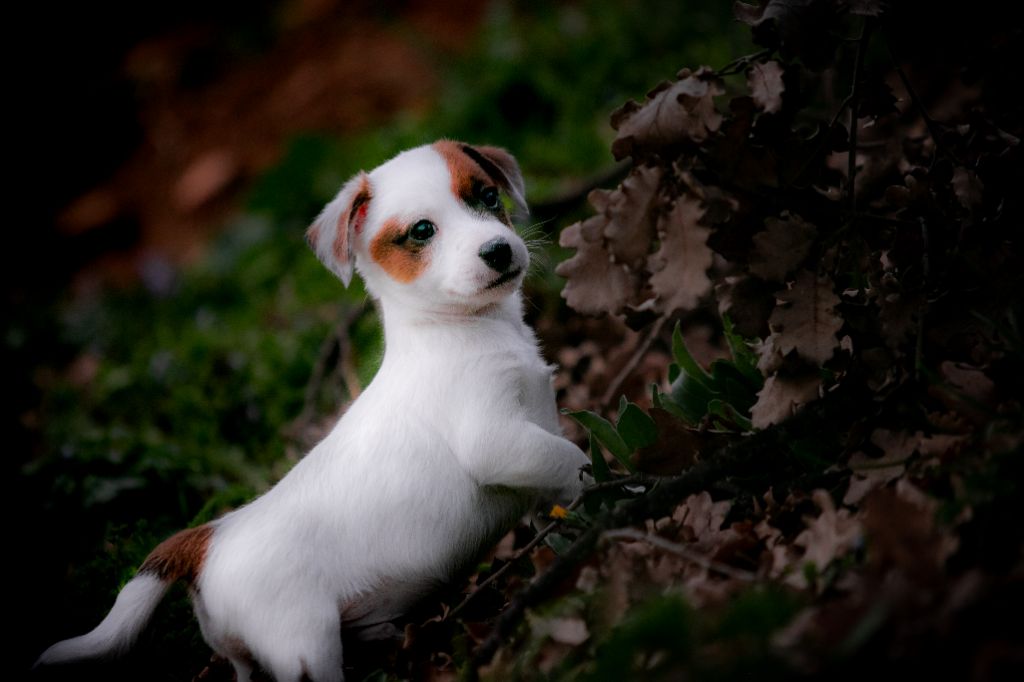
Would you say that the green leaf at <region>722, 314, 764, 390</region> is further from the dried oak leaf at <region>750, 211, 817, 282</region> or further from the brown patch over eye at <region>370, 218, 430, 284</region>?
the brown patch over eye at <region>370, 218, 430, 284</region>

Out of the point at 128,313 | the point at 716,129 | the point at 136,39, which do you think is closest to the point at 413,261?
the point at 716,129

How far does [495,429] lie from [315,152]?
211 inches

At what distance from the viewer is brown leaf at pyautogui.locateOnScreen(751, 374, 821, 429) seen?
200 centimetres

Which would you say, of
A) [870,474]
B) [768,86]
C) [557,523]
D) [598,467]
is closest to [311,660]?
[557,523]

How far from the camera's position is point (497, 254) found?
2338 mm

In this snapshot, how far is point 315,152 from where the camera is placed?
7.11 metres

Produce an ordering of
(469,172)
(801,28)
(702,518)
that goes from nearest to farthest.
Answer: (801,28) < (702,518) < (469,172)

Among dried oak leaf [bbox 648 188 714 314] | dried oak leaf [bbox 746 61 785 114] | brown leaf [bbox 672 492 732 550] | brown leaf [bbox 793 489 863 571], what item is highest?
dried oak leaf [bbox 746 61 785 114]

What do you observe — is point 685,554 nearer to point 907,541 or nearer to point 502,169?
point 907,541

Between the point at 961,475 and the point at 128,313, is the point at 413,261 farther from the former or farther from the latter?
the point at 128,313

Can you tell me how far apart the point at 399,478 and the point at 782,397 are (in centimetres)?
94

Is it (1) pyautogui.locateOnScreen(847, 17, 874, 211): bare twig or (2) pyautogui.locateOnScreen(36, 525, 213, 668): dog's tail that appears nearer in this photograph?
(1) pyautogui.locateOnScreen(847, 17, 874, 211): bare twig

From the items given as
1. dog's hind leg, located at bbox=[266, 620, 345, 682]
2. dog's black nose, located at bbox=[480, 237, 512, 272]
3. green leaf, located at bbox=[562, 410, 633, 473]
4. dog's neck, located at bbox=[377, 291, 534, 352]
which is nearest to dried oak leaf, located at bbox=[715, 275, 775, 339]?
green leaf, located at bbox=[562, 410, 633, 473]

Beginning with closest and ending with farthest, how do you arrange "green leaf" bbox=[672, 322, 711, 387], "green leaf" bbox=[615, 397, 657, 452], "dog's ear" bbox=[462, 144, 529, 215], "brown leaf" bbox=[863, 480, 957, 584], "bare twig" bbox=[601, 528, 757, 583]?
1. "brown leaf" bbox=[863, 480, 957, 584]
2. "bare twig" bbox=[601, 528, 757, 583]
3. "green leaf" bbox=[615, 397, 657, 452]
4. "green leaf" bbox=[672, 322, 711, 387]
5. "dog's ear" bbox=[462, 144, 529, 215]
